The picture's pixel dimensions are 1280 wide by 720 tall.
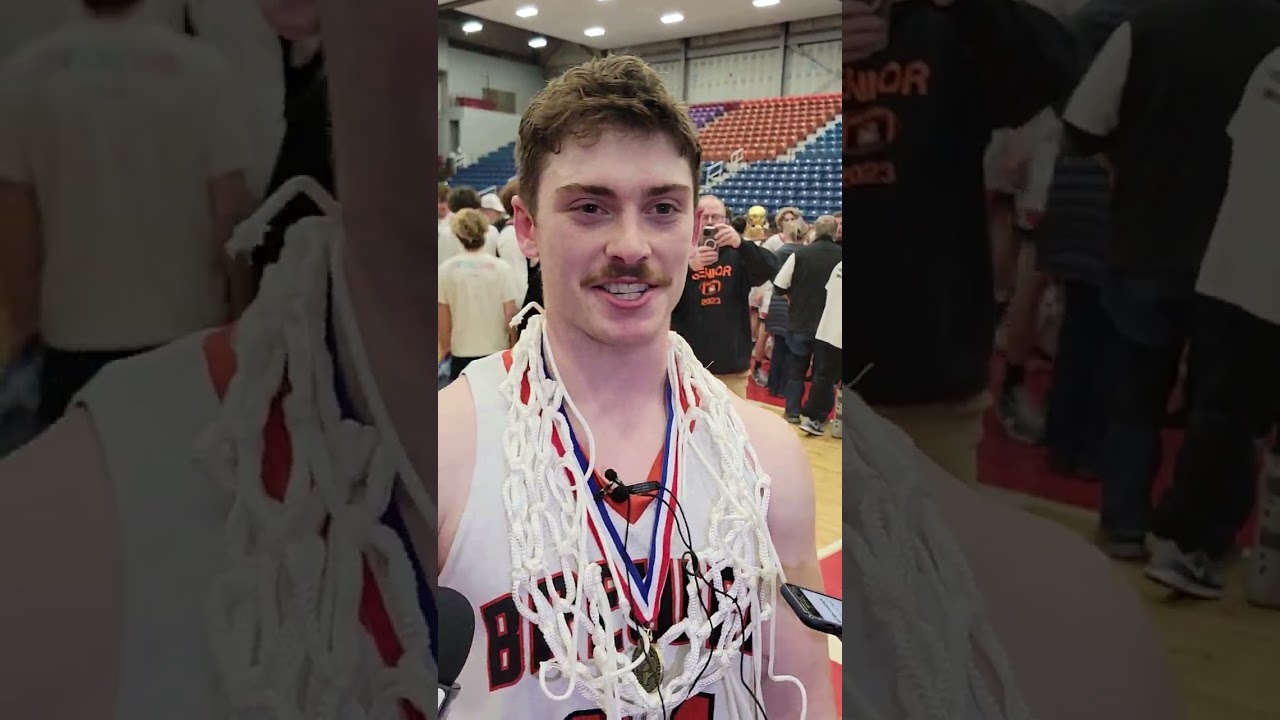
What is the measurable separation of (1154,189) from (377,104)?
60 cm

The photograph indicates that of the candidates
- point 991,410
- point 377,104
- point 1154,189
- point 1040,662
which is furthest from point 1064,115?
point 377,104

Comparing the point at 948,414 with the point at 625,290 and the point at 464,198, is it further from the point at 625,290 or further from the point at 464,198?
the point at 464,198

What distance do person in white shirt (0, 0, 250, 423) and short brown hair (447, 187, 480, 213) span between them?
39 centimetres

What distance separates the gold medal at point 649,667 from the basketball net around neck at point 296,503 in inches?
Answer: 12.0

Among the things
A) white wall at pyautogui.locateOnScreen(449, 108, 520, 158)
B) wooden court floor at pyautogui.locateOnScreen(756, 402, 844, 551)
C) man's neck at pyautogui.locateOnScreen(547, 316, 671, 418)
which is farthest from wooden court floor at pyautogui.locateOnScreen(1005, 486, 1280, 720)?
white wall at pyautogui.locateOnScreen(449, 108, 520, 158)

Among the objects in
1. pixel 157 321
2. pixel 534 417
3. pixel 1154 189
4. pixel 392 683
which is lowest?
pixel 392 683

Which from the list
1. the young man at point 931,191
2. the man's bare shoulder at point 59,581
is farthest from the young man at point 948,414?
the man's bare shoulder at point 59,581

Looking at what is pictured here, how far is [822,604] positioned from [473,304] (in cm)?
62

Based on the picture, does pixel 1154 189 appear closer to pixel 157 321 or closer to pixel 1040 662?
pixel 1040 662

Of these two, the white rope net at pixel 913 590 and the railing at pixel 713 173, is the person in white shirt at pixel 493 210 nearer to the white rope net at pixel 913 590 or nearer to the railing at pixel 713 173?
the railing at pixel 713 173

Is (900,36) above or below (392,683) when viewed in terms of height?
above

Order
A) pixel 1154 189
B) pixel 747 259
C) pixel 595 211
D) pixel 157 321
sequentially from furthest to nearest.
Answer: pixel 747 259
pixel 595 211
pixel 157 321
pixel 1154 189

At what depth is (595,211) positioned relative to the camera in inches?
34.1

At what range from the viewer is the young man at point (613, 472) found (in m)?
0.83
